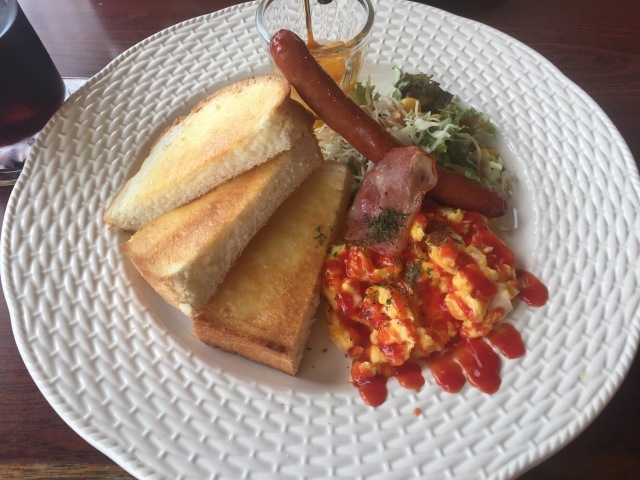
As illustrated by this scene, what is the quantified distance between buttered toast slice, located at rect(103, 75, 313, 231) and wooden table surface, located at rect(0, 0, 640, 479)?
2.53ft

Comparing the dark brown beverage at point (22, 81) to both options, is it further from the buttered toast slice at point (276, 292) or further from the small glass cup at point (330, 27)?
the buttered toast slice at point (276, 292)

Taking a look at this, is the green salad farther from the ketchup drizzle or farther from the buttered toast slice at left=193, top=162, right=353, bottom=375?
the ketchup drizzle

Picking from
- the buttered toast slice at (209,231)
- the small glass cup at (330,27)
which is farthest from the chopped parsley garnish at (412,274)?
the small glass cup at (330,27)

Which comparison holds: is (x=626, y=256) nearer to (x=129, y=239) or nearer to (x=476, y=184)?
(x=476, y=184)

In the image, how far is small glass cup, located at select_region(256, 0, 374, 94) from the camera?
2.69m

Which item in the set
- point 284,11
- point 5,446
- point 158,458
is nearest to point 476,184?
point 284,11

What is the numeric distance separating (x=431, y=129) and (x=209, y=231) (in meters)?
1.28

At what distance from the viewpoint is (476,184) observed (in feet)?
8.07

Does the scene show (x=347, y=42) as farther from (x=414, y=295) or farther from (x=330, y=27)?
(x=414, y=295)

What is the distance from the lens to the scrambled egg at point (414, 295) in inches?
80.8

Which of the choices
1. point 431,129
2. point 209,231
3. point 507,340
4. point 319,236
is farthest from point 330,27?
point 507,340

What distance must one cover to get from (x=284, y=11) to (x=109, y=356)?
218 cm

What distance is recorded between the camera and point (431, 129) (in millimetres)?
2684

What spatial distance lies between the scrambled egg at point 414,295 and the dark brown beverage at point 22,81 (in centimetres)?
180
